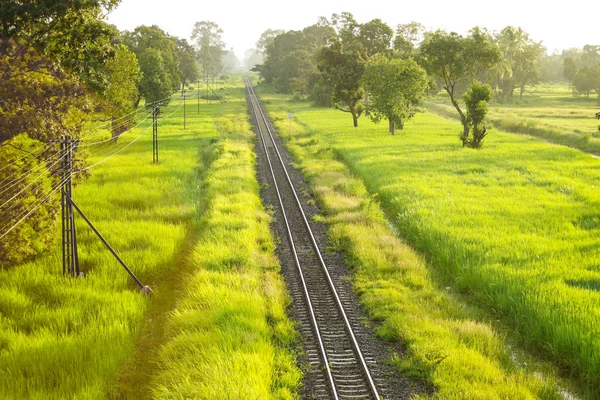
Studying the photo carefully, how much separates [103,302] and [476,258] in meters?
11.1

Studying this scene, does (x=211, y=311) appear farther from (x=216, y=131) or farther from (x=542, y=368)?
(x=216, y=131)

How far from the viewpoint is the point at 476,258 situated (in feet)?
51.9

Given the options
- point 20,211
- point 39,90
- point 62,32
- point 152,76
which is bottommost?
point 20,211

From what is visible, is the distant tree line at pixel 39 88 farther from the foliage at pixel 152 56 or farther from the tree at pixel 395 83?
the foliage at pixel 152 56

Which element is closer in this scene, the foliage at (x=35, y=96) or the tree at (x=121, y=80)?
the foliage at (x=35, y=96)

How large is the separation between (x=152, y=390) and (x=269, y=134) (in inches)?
1568

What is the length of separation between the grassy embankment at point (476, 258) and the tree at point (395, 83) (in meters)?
12.1

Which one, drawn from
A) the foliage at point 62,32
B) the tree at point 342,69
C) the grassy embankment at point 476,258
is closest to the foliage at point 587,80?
the tree at point 342,69

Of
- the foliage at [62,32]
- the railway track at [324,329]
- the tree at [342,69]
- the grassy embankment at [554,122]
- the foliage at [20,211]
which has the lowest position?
the railway track at [324,329]

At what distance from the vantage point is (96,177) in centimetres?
2891

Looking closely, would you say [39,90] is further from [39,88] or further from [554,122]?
[554,122]

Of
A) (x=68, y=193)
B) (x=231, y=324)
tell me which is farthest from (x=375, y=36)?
(x=231, y=324)

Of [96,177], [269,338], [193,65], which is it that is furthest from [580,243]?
[193,65]

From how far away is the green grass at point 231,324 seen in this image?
31.6ft
